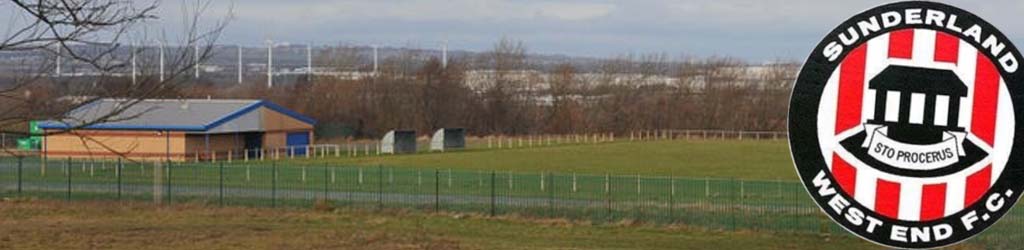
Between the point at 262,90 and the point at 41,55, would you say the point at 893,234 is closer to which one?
the point at 41,55

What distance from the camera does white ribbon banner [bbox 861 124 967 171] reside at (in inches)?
284

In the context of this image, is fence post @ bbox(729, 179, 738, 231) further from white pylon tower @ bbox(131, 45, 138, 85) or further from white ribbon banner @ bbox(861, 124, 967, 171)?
white ribbon banner @ bbox(861, 124, 967, 171)

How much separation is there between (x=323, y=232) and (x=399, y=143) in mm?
47875

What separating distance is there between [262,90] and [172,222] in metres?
93.2

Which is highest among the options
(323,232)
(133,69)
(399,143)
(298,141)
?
(133,69)

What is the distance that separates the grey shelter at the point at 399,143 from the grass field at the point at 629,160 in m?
2.71

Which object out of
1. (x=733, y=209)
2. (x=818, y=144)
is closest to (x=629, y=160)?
(x=733, y=209)

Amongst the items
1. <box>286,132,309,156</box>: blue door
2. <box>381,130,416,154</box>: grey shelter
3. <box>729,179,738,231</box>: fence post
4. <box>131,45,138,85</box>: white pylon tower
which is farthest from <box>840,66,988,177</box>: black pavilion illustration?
<box>381,130,416,154</box>: grey shelter

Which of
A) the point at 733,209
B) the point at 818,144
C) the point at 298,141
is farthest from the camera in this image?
the point at 298,141

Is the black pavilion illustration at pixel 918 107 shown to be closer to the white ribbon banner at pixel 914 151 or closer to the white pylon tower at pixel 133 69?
the white ribbon banner at pixel 914 151

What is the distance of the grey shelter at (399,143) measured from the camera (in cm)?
7488

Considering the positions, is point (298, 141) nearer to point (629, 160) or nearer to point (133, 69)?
point (629, 160)

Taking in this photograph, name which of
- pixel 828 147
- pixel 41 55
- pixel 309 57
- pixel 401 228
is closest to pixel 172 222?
pixel 401 228

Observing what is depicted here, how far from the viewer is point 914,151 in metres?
7.22
